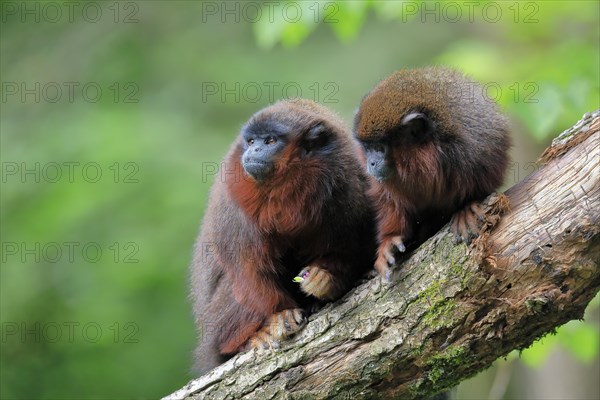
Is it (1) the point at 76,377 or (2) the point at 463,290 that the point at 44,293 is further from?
(2) the point at 463,290

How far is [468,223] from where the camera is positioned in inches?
159

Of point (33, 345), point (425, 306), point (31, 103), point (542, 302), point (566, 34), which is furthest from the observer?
point (31, 103)

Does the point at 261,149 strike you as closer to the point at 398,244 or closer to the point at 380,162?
the point at 380,162

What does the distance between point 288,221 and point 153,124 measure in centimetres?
518

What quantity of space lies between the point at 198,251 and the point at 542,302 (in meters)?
2.77

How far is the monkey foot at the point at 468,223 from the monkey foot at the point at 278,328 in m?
1.08

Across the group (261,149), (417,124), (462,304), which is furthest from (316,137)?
(462,304)

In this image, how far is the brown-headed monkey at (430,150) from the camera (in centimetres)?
417

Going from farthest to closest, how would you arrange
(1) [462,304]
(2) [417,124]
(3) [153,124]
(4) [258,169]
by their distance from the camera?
(3) [153,124]
(4) [258,169]
(2) [417,124]
(1) [462,304]

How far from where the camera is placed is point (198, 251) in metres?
5.85

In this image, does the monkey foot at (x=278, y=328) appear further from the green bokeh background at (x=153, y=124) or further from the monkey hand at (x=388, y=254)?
the green bokeh background at (x=153, y=124)

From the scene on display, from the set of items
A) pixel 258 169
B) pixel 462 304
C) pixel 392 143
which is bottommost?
pixel 462 304

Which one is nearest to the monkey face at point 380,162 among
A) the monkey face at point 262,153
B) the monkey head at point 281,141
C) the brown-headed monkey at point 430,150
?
the brown-headed monkey at point 430,150

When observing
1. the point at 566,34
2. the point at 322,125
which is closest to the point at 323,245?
the point at 322,125
